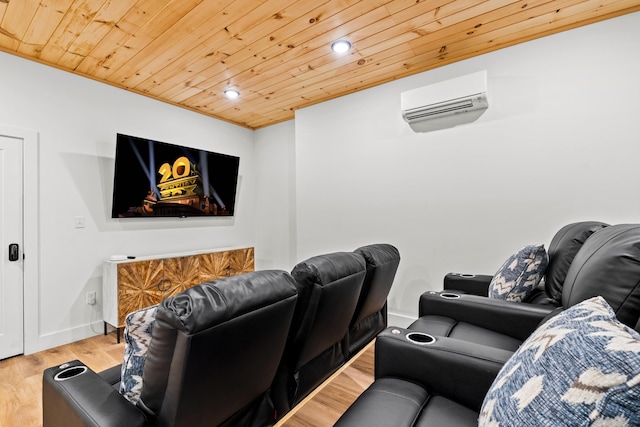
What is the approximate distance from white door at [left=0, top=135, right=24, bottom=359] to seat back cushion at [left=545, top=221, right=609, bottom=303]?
4.19m

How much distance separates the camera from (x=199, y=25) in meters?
2.37

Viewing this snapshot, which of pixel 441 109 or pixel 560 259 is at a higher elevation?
pixel 441 109

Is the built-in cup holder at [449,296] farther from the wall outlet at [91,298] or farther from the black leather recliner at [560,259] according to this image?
the wall outlet at [91,298]

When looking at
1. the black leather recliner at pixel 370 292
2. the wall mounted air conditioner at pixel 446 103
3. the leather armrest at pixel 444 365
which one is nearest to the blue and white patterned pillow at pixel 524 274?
the black leather recliner at pixel 370 292

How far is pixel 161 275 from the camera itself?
3309 mm

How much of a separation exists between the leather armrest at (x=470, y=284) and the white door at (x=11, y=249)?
3.80 meters

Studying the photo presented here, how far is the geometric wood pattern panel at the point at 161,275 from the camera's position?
3.03m

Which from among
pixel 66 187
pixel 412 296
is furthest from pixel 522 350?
pixel 66 187

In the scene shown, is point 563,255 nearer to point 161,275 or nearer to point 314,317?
point 314,317

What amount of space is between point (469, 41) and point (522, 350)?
107 inches

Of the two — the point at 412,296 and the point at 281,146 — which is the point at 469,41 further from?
the point at 281,146

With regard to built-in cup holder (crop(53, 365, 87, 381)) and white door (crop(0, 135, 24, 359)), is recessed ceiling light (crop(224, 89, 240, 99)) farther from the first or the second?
built-in cup holder (crop(53, 365, 87, 381))

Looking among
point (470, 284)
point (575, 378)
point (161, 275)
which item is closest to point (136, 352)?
point (575, 378)

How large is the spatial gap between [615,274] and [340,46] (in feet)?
8.16
